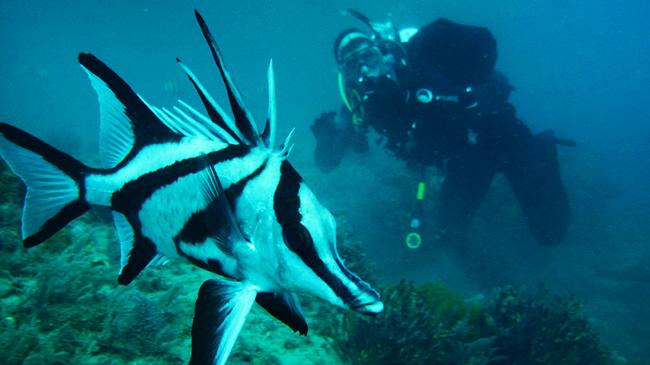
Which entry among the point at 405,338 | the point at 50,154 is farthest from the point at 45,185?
the point at 405,338

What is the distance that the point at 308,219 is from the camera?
0.99 meters

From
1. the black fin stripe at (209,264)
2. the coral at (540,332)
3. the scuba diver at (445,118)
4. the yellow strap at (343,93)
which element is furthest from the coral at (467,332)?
the yellow strap at (343,93)

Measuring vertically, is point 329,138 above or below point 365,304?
above

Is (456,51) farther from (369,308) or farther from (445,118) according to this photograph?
(369,308)

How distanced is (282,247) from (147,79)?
138 m

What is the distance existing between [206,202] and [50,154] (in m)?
0.74

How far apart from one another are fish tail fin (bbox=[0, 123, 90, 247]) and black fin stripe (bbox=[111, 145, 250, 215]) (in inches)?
6.5

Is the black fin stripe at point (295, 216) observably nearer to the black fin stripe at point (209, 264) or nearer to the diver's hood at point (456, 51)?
the black fin stripe at point (209, 264)

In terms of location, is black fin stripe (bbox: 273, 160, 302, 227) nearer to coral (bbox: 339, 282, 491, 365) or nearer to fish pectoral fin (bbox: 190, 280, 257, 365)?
fish pectoral fin (bbox: 190, 280, 257, 365)

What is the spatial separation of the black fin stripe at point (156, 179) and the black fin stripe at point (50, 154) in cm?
16

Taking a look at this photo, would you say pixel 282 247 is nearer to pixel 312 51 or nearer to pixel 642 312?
pixel 642 312

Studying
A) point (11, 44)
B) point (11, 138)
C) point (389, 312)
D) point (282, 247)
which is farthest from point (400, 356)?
point (11, 44)

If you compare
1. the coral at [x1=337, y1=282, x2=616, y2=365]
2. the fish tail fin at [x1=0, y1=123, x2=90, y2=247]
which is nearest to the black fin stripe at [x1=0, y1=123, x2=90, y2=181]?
the fish tail fin at [x1=0, y1=123, x2=90, y2=247]

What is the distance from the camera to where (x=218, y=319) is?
967 millimetres
